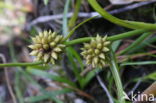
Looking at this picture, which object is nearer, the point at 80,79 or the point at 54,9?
the point at 80,79

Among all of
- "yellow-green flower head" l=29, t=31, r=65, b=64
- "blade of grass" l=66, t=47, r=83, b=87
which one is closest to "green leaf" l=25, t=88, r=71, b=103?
"blade of grass" l=66, t=47, r=83, b=87

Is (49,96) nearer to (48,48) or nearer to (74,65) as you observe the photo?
(74,65)

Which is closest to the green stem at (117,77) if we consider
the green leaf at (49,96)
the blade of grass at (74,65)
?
the blade of grass at (74,65)

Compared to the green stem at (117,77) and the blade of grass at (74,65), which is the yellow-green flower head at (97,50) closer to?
the green stem at (117,77)

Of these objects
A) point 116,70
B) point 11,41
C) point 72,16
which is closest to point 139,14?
point 72,16

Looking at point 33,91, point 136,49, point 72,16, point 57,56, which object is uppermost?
point 72,16

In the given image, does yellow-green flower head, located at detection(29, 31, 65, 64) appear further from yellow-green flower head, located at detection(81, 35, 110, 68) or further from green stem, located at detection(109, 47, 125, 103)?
green stem, located at detection(109, 47, 125, 103)

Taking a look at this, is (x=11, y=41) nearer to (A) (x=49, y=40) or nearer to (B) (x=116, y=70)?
(A) (x=49, y=40)

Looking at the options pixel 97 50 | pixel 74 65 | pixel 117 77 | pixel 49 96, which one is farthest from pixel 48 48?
pixel 49 96
